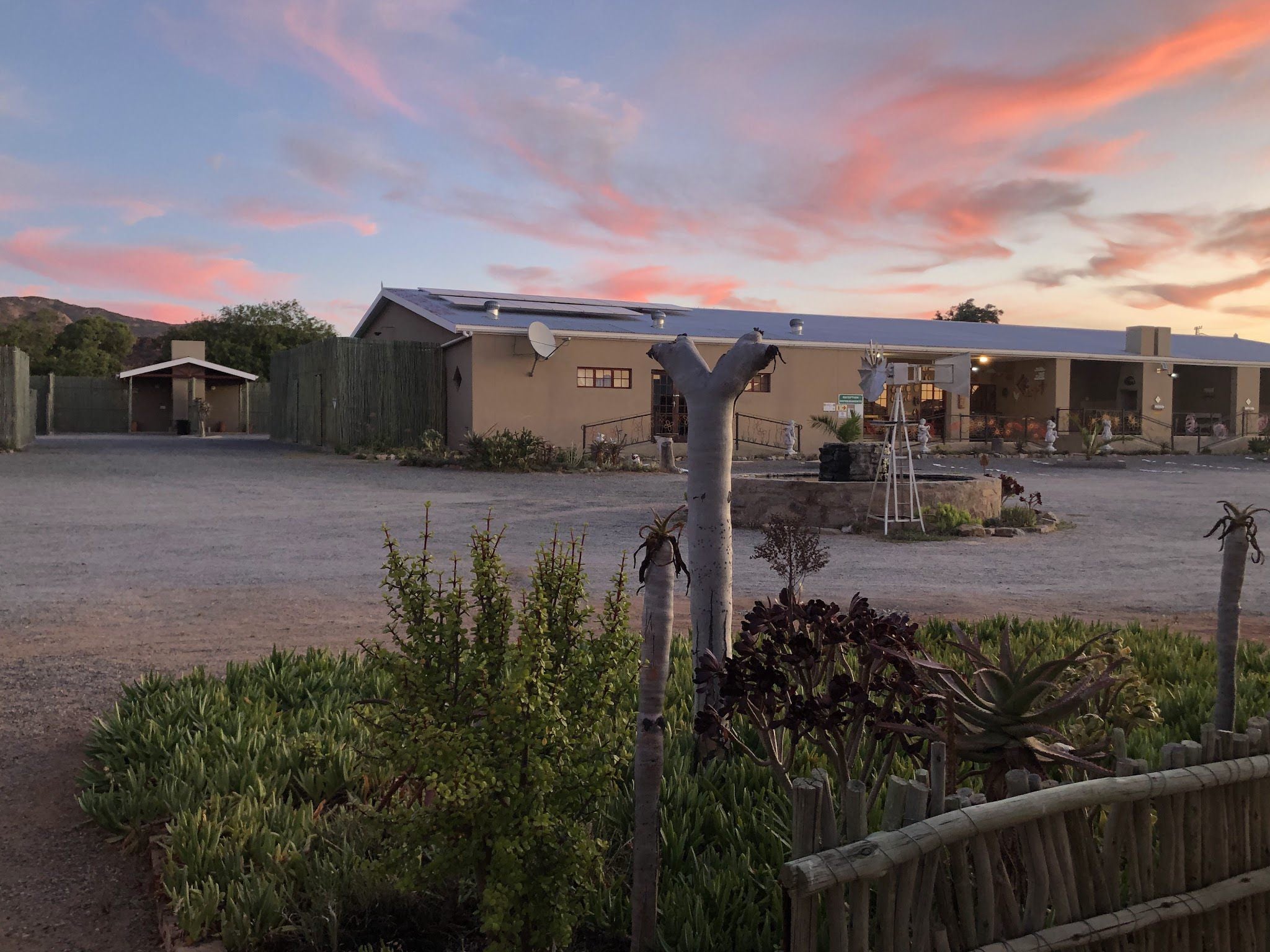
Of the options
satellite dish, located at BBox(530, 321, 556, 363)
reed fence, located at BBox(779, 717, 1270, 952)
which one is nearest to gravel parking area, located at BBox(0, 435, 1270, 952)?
reed fence, located at BBox(779, 717, 1270, 952)

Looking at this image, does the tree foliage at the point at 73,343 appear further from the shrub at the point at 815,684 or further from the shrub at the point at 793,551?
the shrub at the point at 815,684

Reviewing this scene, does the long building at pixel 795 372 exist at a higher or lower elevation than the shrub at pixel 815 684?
higher

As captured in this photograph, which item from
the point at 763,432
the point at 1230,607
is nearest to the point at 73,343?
the point at 763,432

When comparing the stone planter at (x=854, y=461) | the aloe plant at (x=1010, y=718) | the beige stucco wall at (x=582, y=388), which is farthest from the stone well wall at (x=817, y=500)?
the beige stucco wall at (x=582, y=388)

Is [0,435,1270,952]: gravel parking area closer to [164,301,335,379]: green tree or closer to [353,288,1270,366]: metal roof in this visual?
[353,288,1270,366]: metal roof

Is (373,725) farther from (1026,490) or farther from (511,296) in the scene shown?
(511,296)

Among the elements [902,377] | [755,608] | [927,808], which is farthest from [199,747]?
[902,377]

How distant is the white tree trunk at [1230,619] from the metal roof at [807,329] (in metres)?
20.9

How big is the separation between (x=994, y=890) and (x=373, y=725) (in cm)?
164

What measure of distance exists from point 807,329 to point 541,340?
10.9 meters

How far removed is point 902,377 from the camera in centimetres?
1175

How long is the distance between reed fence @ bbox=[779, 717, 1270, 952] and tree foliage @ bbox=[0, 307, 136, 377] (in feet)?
220

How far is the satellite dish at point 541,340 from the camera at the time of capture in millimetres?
23094

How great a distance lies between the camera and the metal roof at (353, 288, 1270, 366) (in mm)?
25672
